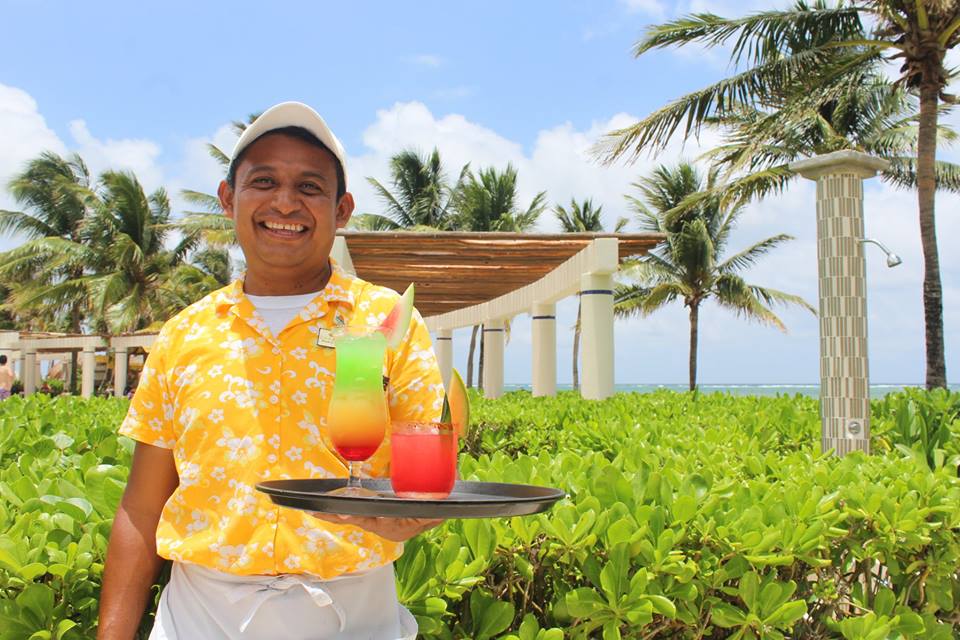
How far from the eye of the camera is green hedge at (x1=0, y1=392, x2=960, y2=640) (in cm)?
213

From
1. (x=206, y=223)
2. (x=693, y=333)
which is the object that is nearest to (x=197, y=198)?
(x=206, y=223)

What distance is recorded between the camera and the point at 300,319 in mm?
1789

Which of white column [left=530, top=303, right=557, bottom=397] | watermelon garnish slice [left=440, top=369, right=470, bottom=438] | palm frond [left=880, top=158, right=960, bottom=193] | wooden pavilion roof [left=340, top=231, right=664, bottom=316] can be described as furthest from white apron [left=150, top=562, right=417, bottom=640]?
palm frond [left=880, top=158, right=960, bottom=193]

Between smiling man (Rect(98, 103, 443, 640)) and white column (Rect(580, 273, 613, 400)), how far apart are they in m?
9.12

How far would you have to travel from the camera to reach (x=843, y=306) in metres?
4.98

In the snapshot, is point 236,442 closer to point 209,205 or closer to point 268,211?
point 268,211

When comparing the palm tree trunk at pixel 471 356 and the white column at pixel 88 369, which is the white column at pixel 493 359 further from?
the palm tree trunk at pixel 471 356

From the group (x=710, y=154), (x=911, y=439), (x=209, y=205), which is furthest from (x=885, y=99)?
(x=209, y=205)

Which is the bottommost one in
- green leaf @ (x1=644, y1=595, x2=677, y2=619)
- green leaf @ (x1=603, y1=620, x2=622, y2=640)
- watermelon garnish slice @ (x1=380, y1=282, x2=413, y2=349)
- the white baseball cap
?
green leaf @ (x1=603, y1=620, x2=622, y2=640)

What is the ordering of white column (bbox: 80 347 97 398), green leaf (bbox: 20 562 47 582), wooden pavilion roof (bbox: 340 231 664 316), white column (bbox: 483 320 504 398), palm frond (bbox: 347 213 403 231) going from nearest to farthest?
green leaf (bbox: 20 562 47 582)
wooden pavilion roof (bbox: 340 231 664 316)
white column (bbox: 483 320 504 398)
white column (bbox: 80 347 97 398)
palm frond (bbox: 347 213 403 231)

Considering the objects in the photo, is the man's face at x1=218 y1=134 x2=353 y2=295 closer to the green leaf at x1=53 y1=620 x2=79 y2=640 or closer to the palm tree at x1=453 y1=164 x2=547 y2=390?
the green leaf at x1=53 y1=620 x2=79 y2=640

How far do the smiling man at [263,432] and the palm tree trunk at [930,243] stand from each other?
13417 millimetres

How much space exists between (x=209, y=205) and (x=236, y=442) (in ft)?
107

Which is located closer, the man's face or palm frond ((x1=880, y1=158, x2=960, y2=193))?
the man's face
